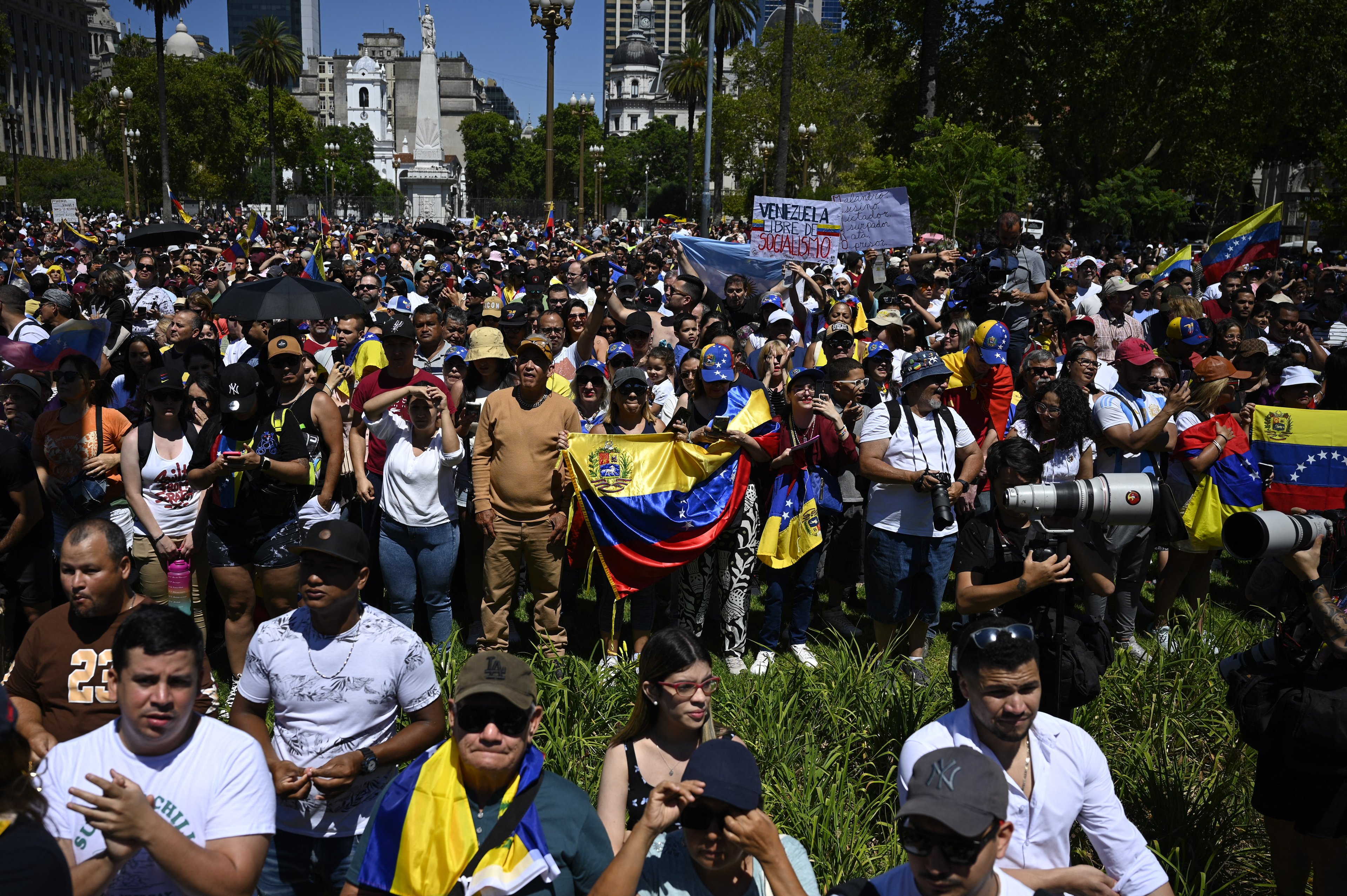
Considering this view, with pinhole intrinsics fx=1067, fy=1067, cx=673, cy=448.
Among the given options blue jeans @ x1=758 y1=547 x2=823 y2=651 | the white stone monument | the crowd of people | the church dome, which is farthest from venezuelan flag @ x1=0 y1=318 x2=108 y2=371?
the church dome

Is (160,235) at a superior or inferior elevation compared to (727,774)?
superior

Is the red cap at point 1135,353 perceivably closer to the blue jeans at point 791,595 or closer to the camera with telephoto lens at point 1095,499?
the blue jeans at point 791,595

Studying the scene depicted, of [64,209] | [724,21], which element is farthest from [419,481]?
[724,21]

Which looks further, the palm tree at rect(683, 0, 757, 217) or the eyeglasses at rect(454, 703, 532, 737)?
the palm tree at rect(683, 0, 757, 217)

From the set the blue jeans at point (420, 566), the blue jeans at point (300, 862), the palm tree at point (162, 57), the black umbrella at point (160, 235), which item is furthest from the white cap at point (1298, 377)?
the palm tree at point (162, 57)

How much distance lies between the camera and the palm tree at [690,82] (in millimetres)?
63025

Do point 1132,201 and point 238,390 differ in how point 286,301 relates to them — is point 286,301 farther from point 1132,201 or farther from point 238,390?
point 1132,201

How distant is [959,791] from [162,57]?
157 ft

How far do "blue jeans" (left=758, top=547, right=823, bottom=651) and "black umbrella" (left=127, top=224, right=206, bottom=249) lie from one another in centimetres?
930

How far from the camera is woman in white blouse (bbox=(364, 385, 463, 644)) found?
5.99 meters

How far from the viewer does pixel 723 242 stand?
13398 mm

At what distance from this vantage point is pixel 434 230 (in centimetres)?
1923

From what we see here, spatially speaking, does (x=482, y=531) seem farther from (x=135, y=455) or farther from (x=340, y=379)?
(x=135, y=455)

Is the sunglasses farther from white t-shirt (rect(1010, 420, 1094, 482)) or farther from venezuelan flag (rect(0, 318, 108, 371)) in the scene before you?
venezuelan flag (rect(0, 318, 108, 371))
